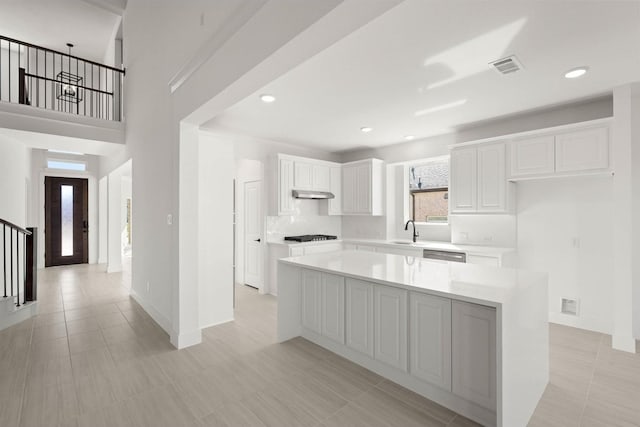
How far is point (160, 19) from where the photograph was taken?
3771 millimetres

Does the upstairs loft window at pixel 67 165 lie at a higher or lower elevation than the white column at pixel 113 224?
higher

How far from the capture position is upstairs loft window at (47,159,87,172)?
25.3ft

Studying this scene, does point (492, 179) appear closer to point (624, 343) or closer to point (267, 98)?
point (624, 343)

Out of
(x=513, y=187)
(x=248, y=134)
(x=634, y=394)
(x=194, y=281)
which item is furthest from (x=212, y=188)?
(x=634, y=394)

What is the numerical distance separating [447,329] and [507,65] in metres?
2.29

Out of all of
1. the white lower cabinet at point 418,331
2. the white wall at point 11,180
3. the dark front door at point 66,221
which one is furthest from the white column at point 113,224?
the white lower cabinet at point 418,331

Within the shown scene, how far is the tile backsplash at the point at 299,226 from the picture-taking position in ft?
17.7

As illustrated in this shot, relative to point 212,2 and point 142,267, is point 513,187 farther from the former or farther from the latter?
point 142,267

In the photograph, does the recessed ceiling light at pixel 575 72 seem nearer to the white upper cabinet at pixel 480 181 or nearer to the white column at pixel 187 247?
the white upper cabinet at pixel 480 181

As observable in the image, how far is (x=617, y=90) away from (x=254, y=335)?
15.4 ft

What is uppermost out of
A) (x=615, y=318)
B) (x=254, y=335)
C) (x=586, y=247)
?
(x=586, y=247)

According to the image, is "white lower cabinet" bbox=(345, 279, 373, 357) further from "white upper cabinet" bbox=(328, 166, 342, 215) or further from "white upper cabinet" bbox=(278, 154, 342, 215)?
"white upper cabinet" bbox=(328, 166, 342, 215)

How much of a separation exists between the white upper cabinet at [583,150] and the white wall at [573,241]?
1.31 ft

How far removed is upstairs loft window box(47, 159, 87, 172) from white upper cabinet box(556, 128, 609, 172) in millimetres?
10307
